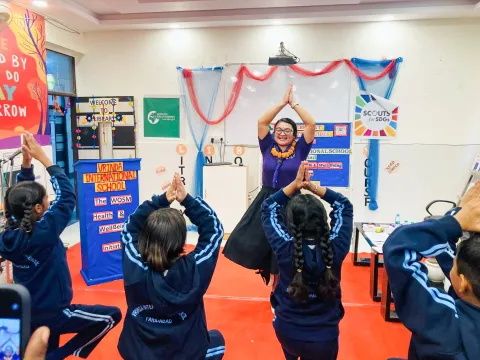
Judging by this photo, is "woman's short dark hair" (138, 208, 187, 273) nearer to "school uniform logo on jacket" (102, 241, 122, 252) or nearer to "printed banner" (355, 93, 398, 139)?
"school uniform logo on jacket" (102, 241, 122, 252)

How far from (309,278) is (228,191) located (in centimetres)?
349

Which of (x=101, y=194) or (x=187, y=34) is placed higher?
(x=187, y=34)

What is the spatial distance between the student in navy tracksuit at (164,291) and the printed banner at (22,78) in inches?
125

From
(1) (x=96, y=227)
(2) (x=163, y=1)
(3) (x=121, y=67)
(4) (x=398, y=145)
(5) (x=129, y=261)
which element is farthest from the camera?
(3) (x=121, y=67)

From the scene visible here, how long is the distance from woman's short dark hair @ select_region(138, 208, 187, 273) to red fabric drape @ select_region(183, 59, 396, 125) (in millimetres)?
4014

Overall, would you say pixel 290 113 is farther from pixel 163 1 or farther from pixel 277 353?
pixel 277 353

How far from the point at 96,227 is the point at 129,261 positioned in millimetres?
2372

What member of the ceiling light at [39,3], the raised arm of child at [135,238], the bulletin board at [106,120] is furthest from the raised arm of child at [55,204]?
the bulletin board at [106,120]

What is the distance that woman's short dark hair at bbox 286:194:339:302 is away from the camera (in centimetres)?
153

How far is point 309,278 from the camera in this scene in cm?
156

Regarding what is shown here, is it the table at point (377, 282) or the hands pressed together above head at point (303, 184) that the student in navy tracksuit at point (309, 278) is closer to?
the hands pressed together above head at point (303, 184)

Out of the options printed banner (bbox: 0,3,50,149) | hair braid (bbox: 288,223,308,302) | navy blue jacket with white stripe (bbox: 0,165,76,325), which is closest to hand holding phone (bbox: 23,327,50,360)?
hair braid (bbox: 288,223,308,302)

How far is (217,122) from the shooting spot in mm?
5301

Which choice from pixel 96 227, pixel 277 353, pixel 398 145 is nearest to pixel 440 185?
pixel 398 145
